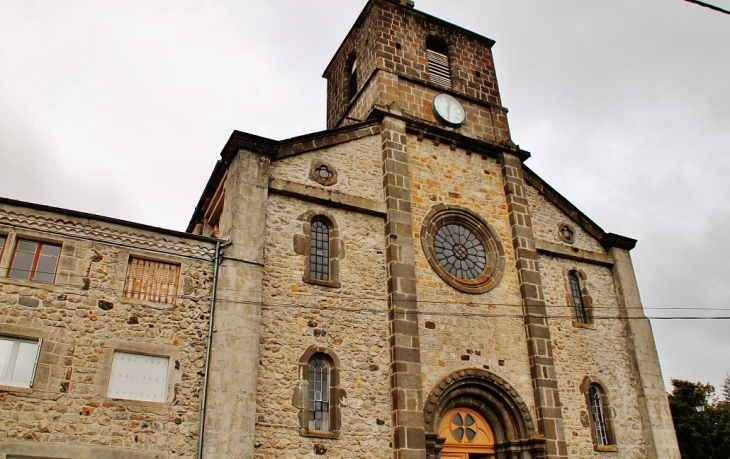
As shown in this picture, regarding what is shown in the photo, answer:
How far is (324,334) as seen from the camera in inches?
511

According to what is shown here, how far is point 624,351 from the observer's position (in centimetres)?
1708

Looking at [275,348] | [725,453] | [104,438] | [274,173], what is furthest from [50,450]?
[725,453]

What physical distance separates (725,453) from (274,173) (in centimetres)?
3049

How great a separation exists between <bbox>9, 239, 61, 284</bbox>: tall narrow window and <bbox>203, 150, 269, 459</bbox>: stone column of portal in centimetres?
303

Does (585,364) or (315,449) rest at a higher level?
(585,364)

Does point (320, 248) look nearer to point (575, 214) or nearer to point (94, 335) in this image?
point (94, 335)

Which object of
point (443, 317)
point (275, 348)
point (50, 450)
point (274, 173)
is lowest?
point (50, 450)

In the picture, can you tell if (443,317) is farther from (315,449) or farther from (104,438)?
(104,438)

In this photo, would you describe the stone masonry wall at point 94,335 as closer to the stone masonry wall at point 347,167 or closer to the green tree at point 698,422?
the stone masonry wall at point 347,167

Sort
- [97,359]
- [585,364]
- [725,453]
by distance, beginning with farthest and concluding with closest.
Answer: [725,453]
[585,364]
[97,359]

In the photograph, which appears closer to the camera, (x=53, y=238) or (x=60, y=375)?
(x=60, y=375)

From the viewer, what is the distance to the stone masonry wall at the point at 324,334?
11930 mm

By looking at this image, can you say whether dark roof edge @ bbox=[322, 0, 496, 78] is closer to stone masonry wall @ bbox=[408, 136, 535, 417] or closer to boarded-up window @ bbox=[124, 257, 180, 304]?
stone masonry wall @ bbox=[408, 136, 535, 417]

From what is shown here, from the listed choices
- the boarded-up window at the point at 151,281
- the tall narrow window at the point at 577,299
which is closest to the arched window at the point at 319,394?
the boarded-up window at the point at 151,281
